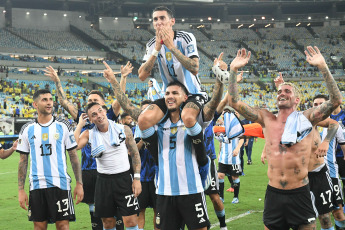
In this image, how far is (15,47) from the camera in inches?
2079

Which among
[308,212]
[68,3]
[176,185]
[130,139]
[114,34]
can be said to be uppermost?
[68,3]

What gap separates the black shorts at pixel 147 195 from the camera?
24.5ft

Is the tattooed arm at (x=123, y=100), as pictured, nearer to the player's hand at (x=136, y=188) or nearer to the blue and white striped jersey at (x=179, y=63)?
the blue and white striped jersey at (x=179, y=63)

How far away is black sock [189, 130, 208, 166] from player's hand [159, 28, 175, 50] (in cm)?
102

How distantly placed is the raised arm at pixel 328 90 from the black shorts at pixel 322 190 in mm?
1747

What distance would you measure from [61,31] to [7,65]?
1450 cm

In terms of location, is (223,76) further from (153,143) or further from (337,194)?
(337,194)

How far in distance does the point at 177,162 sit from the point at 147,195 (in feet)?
8.67

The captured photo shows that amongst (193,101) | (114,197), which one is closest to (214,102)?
(193,101)

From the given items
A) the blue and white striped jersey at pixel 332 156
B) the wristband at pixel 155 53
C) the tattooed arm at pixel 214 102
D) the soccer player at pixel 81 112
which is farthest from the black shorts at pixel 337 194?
the wristband at pixel 155 53

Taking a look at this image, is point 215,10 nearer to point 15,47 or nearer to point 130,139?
point 15,47

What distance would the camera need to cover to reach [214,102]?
505cm

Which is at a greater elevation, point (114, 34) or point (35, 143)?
point (114, 34)

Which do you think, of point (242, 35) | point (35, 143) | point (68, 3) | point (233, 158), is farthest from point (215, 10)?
point (35, 143)
